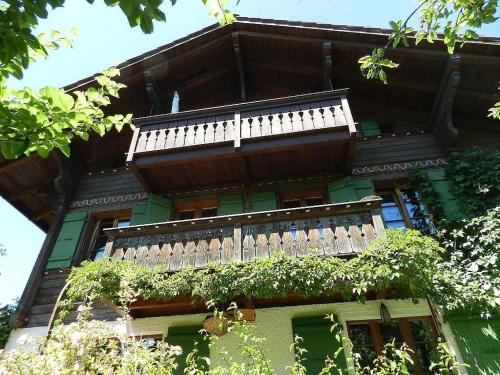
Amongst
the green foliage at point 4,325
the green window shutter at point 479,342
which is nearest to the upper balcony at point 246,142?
the green window shutter at point 479,342

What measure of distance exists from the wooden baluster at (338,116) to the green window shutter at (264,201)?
2196 millimetres

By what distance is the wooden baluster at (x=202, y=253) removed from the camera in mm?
6422

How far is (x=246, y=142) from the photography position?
8367mm

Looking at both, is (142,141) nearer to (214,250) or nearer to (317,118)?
(214,250)

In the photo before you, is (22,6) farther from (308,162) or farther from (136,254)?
(308,162)

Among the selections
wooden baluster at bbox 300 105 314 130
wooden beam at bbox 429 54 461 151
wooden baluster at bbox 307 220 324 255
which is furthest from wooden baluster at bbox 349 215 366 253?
wooden beam at bbox 429 54 461 151

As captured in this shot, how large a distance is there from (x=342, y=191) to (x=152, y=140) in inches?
182

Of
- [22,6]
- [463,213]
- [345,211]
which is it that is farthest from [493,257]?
[22,6]

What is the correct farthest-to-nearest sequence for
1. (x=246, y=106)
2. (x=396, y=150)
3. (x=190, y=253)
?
(x=396, y=150) → (x=246, y=106) → (x=190, y=253)

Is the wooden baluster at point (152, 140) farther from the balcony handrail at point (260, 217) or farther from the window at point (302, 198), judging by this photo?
the window at point (302, 198)

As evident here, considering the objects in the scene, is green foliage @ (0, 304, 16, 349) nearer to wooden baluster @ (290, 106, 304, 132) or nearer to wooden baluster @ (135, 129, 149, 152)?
wooden baluster @ (135, 129, 149, 152)

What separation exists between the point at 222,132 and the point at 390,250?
4.67 meters

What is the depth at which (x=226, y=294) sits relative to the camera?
5.79 m

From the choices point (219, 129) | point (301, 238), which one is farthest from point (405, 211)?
point (219, 129)
